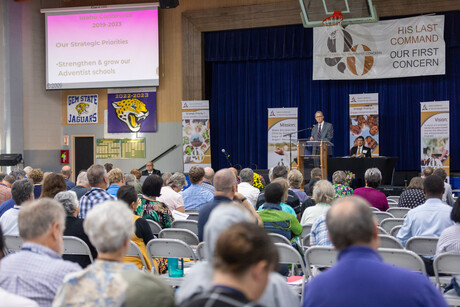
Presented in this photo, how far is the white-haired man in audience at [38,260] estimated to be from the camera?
246 cm

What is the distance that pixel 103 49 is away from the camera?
14477 mm

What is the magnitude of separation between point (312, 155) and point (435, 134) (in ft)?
10.8

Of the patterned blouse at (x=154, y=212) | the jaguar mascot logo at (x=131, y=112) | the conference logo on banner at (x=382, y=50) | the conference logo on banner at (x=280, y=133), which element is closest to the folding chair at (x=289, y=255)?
the patterned blouse at (x=154, y=212)

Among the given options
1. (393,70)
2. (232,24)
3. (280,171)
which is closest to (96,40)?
(232,24)

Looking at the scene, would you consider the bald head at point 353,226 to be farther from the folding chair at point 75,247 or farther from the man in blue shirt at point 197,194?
the man in blue shirt at point 197,194

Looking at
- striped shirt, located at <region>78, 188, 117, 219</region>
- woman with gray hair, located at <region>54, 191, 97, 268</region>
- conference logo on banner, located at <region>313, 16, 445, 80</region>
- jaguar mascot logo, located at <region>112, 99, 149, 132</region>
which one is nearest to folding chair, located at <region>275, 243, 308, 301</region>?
woman with gray hair, located at <region>54, 191, 97, 268</region>

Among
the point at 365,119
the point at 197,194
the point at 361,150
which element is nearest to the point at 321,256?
the point at 197,194

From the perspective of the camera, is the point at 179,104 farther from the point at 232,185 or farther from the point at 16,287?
the point at 16,287

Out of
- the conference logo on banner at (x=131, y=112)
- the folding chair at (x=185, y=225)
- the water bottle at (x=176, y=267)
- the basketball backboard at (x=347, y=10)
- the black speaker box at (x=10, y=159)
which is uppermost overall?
the basketball backboard at (x=347, y=10)

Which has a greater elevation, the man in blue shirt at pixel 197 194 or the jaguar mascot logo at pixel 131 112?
the jaguar mascot logo at pixel 131 112

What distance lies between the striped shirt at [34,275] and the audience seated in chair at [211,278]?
794 mm

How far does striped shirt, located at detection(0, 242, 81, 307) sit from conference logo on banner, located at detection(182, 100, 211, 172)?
11465 mm

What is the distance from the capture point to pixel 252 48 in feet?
48.0

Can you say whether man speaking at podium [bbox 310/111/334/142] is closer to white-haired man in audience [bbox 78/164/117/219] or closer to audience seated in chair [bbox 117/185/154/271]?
white-haired man in audience [bbox 78/164/117/219]
